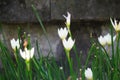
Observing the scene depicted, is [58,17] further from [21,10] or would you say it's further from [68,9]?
[21,10]

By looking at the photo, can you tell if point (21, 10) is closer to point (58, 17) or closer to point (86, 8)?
point (58, 17)

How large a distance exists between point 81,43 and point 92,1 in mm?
285

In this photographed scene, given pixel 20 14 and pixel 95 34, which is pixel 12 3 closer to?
pixel 20 14

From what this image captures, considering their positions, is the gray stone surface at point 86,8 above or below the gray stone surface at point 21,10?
below

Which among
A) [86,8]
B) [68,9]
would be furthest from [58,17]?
[86,8]

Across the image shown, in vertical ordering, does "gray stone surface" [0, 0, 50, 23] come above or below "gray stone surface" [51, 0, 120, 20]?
above

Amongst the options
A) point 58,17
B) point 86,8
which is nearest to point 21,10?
point 58,17

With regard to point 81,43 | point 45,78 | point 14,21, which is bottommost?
point 45,78

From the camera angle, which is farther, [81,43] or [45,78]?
[81,43]

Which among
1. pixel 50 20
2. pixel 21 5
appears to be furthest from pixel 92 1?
pixel 21 5

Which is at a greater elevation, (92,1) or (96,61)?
(92,1)

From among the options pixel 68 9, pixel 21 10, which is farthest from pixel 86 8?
pixel 21 10

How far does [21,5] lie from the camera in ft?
8.53

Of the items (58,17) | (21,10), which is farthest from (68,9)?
(21,10)
